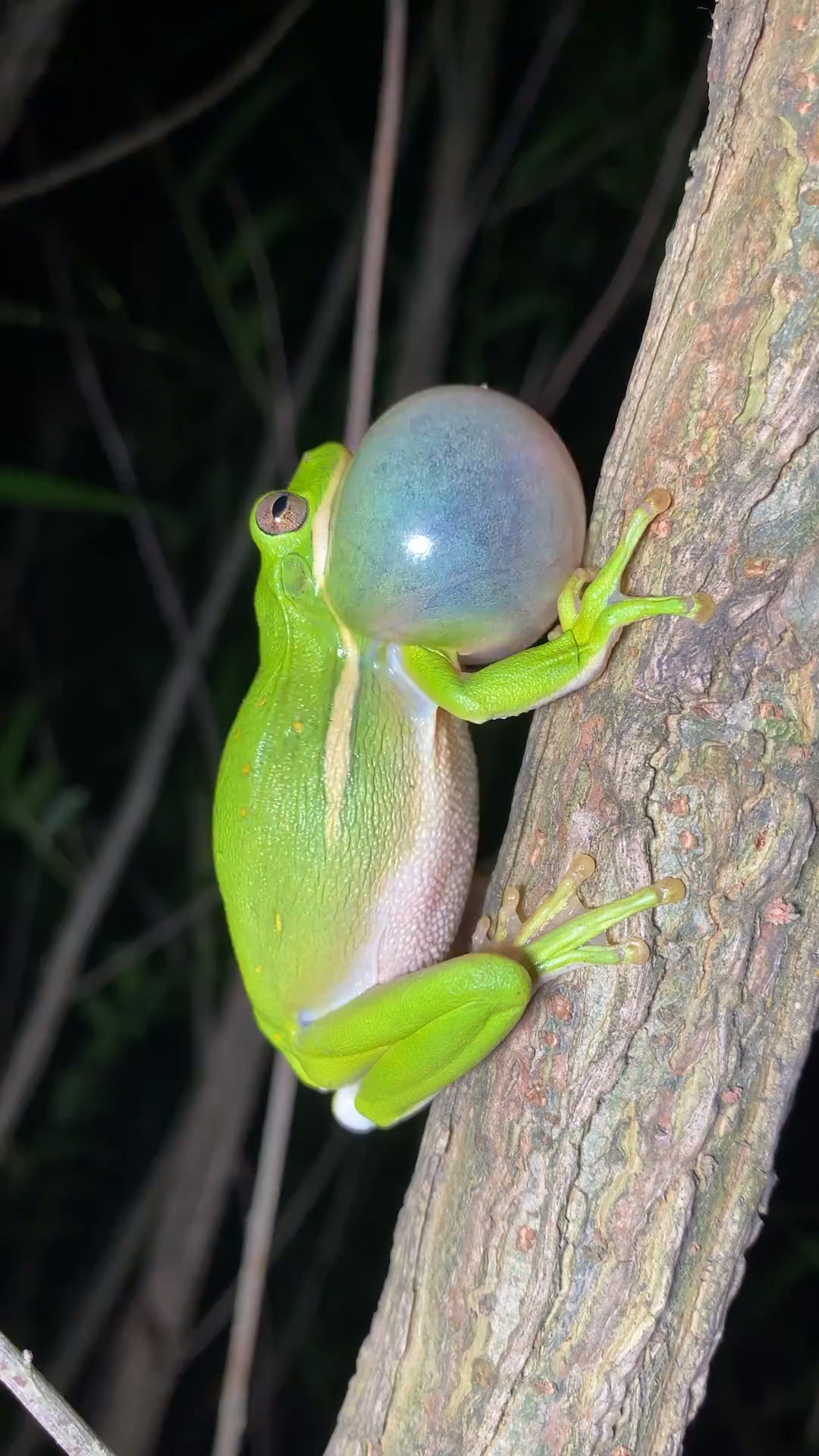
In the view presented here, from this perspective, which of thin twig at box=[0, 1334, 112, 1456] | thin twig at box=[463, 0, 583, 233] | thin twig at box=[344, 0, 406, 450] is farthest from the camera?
thin twig at box=[463, 0, 583, 233]

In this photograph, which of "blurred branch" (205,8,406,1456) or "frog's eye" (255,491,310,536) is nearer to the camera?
"frog's eye" (255,491,310,536)

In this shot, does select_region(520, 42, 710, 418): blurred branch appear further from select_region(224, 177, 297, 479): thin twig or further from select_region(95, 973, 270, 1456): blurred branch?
select_region(95, 973, 270, 1456): blurred branch

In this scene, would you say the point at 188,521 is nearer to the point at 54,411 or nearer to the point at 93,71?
the point at 54,411

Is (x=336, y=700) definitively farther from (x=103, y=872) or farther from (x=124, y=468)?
(x=103, y=872)

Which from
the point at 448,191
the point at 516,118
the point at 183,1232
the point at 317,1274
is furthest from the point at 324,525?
the point at 317,1274

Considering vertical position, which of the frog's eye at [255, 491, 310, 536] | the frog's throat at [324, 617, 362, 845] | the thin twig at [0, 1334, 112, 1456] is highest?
the frog's eye at [255, 491, 310, 536]

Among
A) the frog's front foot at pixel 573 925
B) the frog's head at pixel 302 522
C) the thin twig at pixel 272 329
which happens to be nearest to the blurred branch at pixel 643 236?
the thin twig at pixel 272 329

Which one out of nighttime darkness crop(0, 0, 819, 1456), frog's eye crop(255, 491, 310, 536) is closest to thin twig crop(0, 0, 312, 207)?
nighttime darkness crop(0, 0, 819, 1456)
